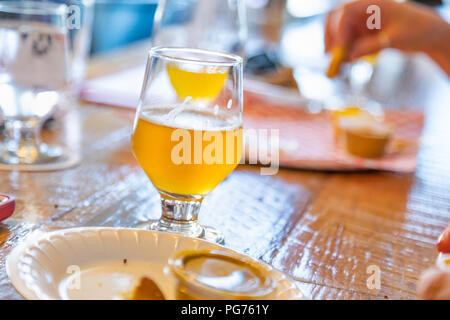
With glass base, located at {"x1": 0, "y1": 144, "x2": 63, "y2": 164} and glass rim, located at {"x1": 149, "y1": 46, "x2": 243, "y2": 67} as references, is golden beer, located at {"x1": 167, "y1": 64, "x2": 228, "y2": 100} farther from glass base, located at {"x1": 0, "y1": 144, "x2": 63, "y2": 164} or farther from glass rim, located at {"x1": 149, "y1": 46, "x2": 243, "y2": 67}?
glass base, located at {"x1": 0, "y1": 144, "x2": 63, "y2": 164}

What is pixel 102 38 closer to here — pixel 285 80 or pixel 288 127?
pixel 285 80

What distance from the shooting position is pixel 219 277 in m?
0.43

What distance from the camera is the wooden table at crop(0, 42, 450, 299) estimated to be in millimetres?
598

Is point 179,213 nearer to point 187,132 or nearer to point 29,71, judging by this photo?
point 187,132

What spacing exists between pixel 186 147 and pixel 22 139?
0.40 m

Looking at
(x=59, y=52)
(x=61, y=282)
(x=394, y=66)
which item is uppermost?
(x=59, y=52)

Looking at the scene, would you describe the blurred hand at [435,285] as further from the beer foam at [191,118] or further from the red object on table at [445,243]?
the beer foam at [191,118]

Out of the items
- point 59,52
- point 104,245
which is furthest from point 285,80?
point 104,245

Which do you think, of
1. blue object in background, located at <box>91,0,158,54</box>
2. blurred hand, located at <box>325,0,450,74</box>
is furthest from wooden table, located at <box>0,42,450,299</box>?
blue object in background, located at <box>91,0,158,54</box>

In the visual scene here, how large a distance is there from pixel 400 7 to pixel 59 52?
79 centimetres

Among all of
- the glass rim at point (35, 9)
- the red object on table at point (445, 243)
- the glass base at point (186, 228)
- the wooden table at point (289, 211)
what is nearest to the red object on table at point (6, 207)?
the wooden table at point (289, 211)

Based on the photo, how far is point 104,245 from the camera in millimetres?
511

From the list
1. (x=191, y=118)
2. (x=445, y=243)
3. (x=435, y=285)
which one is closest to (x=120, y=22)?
(x=191, y=118)

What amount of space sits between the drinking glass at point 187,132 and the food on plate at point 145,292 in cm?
15
